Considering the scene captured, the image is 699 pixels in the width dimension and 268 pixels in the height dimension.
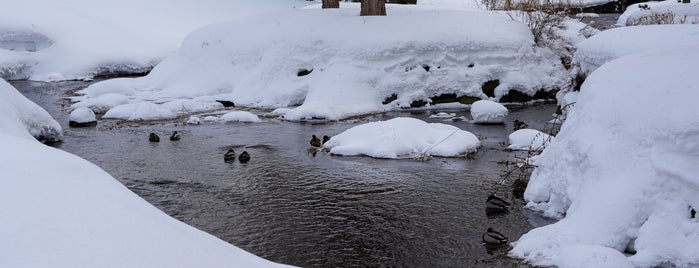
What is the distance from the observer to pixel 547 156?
8.79 m

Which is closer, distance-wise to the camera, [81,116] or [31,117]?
[31,117]

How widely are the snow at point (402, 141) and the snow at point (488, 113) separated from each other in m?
2.26

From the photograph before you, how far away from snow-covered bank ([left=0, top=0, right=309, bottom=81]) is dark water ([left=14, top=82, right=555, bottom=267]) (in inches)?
602

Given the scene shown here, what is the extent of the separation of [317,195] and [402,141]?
3.37 m

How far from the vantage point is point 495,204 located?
28.2 feet

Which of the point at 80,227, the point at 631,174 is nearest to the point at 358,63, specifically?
the point at 631,174

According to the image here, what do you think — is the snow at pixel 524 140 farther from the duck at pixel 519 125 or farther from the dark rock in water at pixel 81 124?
the dark rock in water at pixel 81 124

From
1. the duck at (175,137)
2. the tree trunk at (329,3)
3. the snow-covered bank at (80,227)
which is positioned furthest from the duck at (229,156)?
the tree trunk at (329,3)

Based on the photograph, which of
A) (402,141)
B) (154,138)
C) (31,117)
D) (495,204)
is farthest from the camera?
(31,117)

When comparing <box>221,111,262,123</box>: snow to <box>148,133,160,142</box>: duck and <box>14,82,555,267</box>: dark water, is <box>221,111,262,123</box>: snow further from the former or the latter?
<box>148,133,160,142</box>: duck

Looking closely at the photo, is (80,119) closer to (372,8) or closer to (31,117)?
(31,117)

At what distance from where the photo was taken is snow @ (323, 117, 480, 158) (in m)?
12.1

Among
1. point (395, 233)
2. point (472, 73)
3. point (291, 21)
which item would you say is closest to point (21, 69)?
point (291, 21)

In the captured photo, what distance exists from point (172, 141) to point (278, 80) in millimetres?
6281
